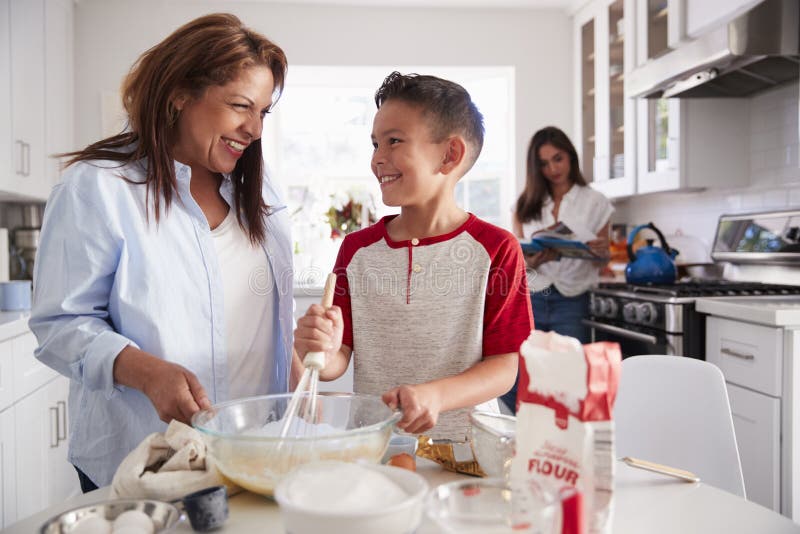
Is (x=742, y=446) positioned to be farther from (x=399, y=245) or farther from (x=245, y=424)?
(x=245, y=424)

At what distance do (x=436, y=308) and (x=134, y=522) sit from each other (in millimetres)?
717

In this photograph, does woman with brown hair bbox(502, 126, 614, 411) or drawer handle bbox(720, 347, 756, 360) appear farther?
woman with brown hair bbox(502, 126, 614, 411)

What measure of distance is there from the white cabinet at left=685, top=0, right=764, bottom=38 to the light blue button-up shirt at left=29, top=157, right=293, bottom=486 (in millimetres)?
2188

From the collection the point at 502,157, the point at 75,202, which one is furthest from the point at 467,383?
the point at 502,157

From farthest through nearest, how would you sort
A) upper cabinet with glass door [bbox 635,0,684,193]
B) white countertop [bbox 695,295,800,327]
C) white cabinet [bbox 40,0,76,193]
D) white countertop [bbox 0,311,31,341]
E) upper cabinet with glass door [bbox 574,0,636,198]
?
upper cabinet with glass door [bbox 574,0,636,198] < white cabinet [bbox 40,0,76,193] < upper cabinet with glass door [bbox 635,0,684,193] < white countertop [bbox 0,311,31,341] < white countertop [bbox 695,295,800,327]

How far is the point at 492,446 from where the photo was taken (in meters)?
0.85

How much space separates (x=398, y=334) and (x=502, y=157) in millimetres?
3820

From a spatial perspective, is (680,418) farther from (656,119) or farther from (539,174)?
(656,119)

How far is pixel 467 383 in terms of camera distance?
1.09m

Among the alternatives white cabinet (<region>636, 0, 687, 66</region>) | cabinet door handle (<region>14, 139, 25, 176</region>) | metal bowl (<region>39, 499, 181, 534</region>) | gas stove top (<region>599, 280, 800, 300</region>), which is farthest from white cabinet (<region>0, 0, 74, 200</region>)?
white cabinet (<region>636, 0, 687, 66</region>)

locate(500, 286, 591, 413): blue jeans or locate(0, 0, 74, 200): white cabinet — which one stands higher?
locate(0, 0, 74, 200): white cabinet

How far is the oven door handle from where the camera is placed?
254cm

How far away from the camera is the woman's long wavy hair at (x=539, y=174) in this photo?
9.74ft

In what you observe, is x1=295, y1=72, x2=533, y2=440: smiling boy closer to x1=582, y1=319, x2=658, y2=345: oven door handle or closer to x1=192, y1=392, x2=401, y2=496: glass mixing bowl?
x1=192, y1=392, x2=401, y2=496: glass mixing bowl
